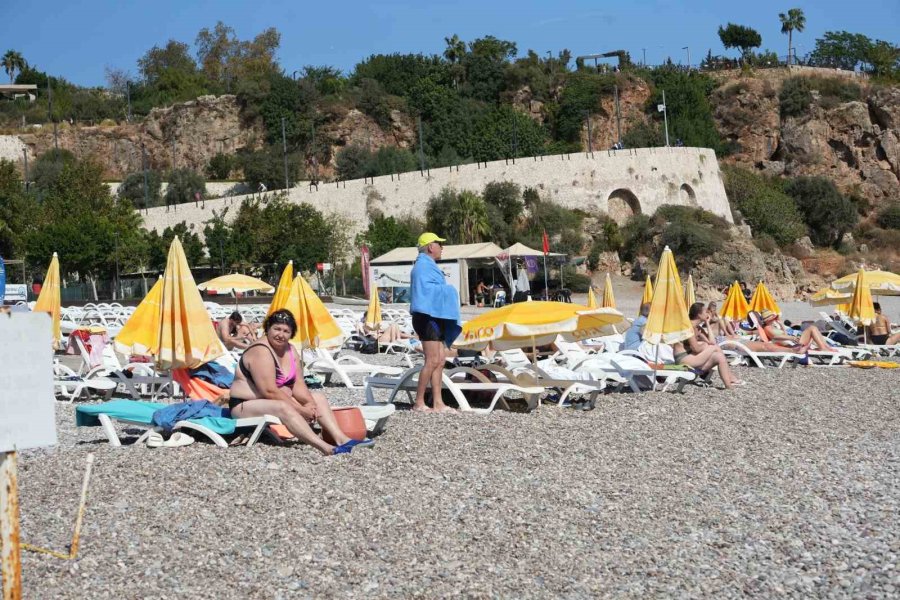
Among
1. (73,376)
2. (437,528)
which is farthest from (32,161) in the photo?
(437,528)

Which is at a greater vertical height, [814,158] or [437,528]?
[814,158]

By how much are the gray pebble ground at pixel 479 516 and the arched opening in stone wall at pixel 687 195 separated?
43.6 meters

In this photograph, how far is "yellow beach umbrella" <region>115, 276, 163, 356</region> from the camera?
7806mm

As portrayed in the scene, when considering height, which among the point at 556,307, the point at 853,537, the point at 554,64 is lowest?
the point at 853,537

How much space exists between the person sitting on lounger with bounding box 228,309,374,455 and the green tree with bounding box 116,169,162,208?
49.2 m

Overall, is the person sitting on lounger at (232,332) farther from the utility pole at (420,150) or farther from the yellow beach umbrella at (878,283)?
the utility pole at (420,150)

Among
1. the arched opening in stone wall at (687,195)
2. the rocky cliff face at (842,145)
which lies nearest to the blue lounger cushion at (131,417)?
the arched opening in stone wall at (687,195)

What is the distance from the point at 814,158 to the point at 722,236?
16.5 metres

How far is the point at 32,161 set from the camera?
59812 millimetres

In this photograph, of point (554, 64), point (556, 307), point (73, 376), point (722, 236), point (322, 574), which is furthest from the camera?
point (554, 64)

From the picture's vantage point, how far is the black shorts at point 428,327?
746cm

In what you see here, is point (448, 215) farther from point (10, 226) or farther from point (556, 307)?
point (556, 307)

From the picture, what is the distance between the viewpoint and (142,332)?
792 centimetres

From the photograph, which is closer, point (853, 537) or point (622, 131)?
point (853, 537)
